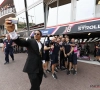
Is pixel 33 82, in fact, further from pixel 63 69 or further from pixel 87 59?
pixel 87 59

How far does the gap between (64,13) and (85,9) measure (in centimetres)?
226

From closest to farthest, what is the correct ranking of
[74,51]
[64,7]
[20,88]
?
[20,88], [74,51], [64,7]

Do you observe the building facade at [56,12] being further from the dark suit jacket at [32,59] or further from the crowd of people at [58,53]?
the dark suit jacket at [32,59]

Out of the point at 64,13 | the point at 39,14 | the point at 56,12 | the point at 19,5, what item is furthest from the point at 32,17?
the point at 64,13

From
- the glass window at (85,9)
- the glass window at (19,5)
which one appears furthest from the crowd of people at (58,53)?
the glass window at (19,5)

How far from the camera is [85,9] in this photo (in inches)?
332

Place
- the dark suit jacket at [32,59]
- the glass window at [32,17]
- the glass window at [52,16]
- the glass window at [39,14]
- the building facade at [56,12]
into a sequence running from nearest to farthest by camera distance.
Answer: the dark suit jacket at [32,59], the building facade at [56,12], the glass window at [52,16], the glass window at [39,14], the glass window at [32,17]

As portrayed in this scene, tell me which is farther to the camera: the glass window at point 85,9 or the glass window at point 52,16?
the glass window at point 52,16

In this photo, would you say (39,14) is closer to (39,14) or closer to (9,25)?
(39,14)

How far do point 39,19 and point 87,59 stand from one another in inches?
308

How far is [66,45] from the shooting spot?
17.0ft

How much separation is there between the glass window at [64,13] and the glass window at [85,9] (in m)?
0.94

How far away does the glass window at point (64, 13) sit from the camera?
31.9 feet

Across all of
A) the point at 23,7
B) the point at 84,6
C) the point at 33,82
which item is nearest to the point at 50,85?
the point at 33,82
